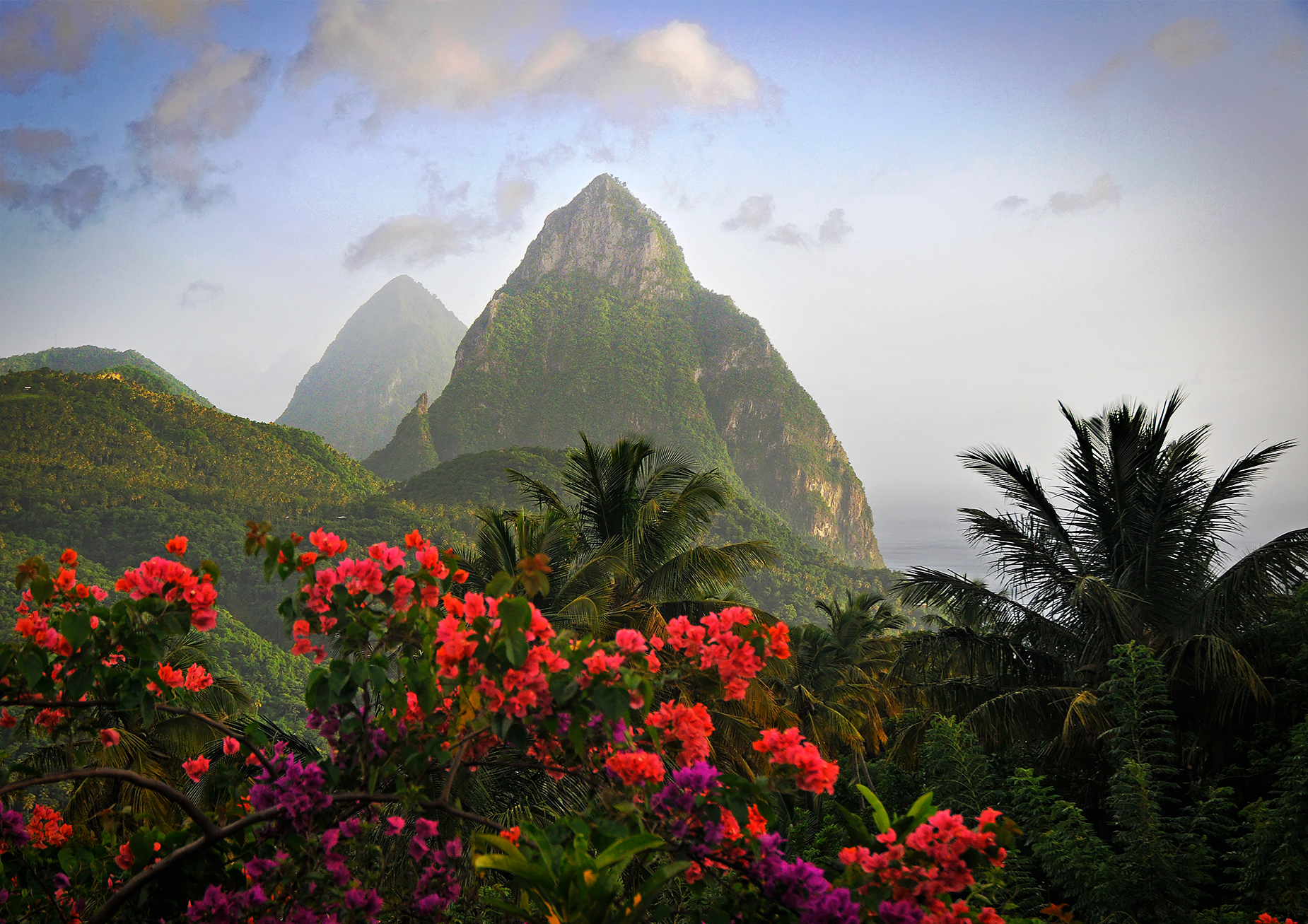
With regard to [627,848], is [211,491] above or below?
below

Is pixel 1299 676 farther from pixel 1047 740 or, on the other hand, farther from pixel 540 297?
pixel 540 297

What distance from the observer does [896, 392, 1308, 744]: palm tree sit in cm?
645

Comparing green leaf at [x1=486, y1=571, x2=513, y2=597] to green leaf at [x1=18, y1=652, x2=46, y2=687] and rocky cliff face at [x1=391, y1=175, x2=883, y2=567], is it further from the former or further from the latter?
rocky cliff face at [x1=391, y1=175, x2=883, y2=567]

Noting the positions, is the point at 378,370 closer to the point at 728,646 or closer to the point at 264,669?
the point at 264,669

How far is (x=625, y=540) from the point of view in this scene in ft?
29.5

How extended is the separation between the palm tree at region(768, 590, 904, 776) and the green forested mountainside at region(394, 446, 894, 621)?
44777 millimetres

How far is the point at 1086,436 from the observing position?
791cm

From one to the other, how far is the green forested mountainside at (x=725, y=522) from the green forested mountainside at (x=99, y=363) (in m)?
34.8

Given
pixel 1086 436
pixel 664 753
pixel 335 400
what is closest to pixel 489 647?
pixel 664 753

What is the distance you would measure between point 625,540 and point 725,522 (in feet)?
221

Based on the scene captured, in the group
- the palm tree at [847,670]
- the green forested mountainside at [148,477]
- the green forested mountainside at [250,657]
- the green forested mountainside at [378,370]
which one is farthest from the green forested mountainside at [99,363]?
the palm tree at [847,670]

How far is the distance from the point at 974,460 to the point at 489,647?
24.8ft

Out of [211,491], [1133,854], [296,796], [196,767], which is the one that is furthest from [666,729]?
[211,491]

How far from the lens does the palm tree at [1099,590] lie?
6.45 meters
